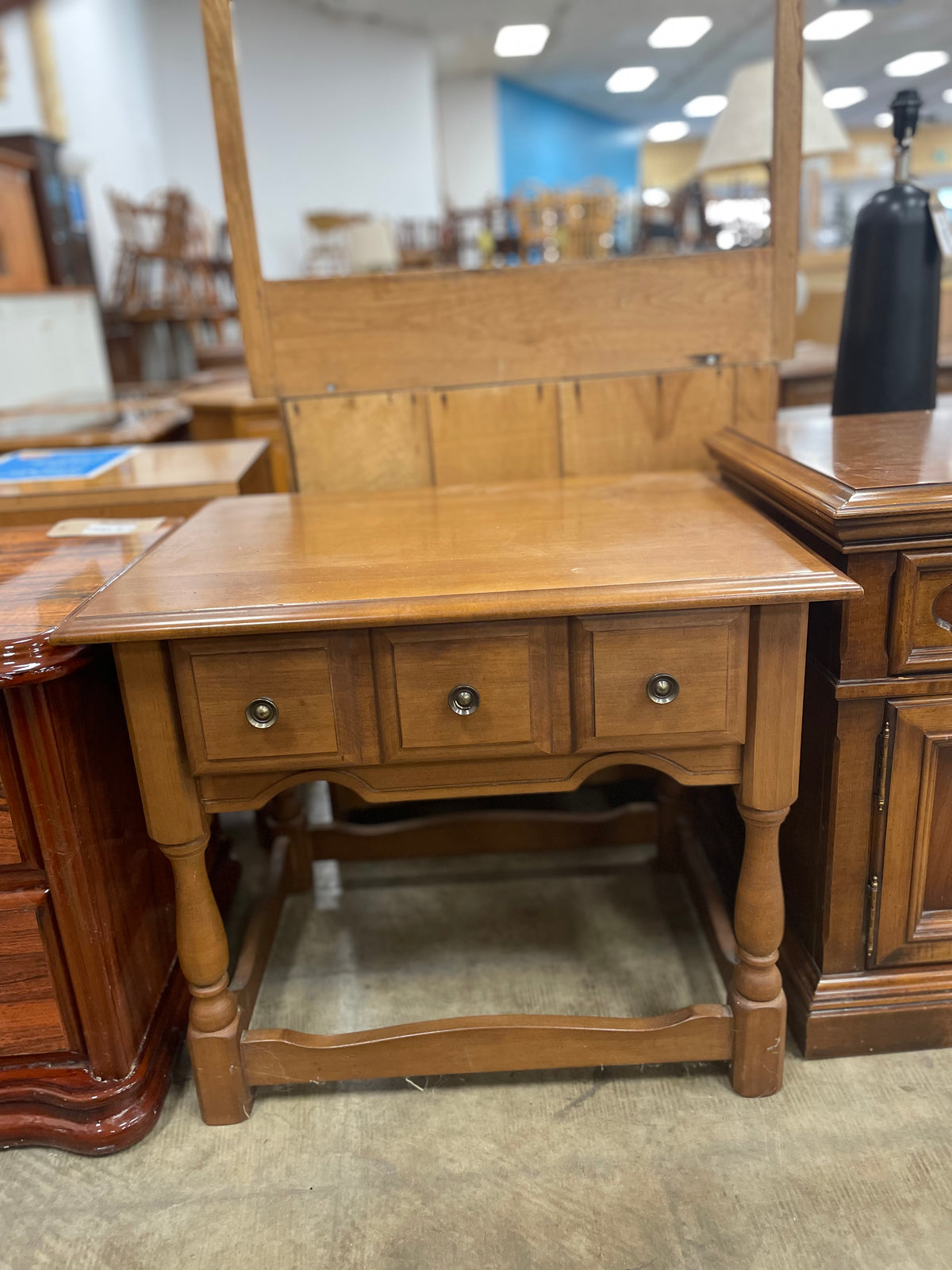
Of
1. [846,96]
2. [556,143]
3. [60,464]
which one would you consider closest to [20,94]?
[60,464]

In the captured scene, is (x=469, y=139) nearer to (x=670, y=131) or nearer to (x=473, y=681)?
(x=670, y=131)

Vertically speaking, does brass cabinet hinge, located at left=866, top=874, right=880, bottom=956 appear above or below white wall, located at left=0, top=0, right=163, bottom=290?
below

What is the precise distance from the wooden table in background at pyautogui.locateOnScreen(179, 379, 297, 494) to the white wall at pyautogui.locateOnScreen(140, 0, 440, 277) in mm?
5509

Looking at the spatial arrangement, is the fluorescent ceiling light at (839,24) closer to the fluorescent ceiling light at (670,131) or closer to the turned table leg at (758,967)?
the fluorescent ceiling light at (670,131)

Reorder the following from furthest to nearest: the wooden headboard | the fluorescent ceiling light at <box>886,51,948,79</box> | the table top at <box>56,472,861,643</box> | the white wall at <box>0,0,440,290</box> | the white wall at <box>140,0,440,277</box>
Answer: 1. the fluorescent ceiling light at <box>886,51,948,79</box>
2. the white wall at <box>140,0,440,277</box>
3. the white wall at <box>0,0,440,290</box>
4. the wooden headboard
5. the table top at <box>56,472,861,643</box>

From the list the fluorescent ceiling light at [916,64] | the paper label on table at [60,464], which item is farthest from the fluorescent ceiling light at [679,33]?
the paper label on table at [60,464]

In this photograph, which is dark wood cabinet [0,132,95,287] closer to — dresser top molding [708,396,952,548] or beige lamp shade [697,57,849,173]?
beige lamp shade [697,57,849,173]

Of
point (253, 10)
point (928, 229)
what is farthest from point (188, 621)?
point (253, 10)

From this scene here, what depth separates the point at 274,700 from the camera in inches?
41.5

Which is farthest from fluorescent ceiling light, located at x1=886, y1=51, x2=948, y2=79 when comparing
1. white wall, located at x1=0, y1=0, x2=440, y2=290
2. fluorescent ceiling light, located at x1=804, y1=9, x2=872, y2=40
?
white wall, located at x1=0, y1=0, x2=440, y2=290

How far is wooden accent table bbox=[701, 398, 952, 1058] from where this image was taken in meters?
1.10

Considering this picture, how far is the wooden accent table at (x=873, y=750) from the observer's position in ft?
3.59

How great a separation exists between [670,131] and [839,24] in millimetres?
6301

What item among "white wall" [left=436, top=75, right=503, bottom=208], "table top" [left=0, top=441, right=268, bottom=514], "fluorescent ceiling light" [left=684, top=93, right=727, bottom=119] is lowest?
"table top" [left=0, top=441, right=268, bottom=514]
